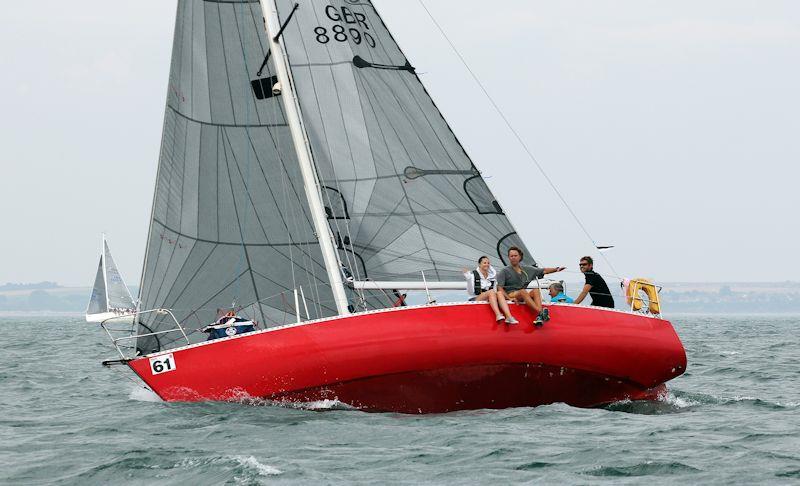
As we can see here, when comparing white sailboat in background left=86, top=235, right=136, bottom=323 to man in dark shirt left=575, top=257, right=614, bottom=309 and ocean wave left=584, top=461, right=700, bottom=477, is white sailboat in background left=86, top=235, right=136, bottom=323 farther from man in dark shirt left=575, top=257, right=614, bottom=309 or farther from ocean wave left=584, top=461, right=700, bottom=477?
ocean wave left=584, top=461, right=700, bottom=477

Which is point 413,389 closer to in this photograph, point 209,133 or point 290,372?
point 290,372

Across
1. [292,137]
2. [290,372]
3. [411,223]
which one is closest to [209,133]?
[292,137]

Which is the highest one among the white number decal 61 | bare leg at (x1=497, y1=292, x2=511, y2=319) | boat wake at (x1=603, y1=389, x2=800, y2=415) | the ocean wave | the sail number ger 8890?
the sail number ger 8890

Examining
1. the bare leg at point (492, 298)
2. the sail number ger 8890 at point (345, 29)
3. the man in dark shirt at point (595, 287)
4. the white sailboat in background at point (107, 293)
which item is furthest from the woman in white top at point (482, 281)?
the white sailboat in background at point (107, 293)

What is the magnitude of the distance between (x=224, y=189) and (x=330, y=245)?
84.1 inches

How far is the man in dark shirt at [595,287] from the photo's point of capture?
12.7 meters

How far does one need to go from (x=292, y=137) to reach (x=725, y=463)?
737 centimetres

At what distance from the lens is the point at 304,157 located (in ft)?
43.9

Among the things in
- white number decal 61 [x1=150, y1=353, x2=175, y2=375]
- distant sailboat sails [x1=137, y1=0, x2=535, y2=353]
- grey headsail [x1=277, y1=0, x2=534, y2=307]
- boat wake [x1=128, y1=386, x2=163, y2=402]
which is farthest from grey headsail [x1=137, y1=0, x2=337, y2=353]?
white number decal 61 [x1=150, y1=353, x2=175, y2=375]

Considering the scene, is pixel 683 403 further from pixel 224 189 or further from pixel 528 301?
pixel 224 189

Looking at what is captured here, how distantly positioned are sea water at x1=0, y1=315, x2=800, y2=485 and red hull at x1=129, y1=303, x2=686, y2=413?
0.23m

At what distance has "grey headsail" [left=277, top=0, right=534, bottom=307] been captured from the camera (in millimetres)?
13211

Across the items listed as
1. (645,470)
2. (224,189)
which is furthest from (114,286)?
(645,470)

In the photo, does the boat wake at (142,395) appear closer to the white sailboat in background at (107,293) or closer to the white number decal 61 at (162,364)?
the white number decal 61 at (162,364)
